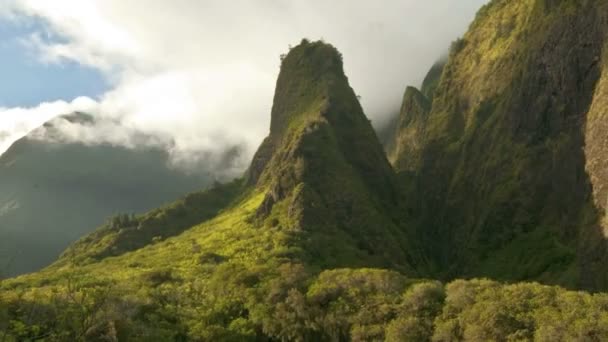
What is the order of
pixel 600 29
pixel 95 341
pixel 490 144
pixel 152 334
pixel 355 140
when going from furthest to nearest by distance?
pixel 355 140 → pixel 490 144 → pixel 600 29 → pixel 152 334 → pixel 95 341

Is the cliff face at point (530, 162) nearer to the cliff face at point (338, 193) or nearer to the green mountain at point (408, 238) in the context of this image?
the green mountain at point (408, 238)

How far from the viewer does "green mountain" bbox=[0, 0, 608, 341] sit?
246 ft

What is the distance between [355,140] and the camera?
174875 millimetres

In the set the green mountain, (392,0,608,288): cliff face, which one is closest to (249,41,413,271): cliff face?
the green mountain

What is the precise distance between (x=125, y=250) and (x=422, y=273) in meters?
90.0

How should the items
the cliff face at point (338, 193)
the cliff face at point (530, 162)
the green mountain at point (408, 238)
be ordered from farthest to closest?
the cliff face at point (338, 193) < the cliff face at point (530, 162) < the green mountain at point (408, 238)

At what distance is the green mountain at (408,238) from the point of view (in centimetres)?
7512

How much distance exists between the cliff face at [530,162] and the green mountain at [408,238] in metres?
0.46

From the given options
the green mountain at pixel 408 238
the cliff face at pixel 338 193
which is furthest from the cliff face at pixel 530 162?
the cliff face at pixel 338 193

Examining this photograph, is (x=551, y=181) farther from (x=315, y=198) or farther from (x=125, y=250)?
(x=125, y=250)

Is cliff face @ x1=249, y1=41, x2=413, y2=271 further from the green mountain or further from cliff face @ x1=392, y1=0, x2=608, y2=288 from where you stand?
cliff face @ x1=392, y1=0, x2=608, y2=288

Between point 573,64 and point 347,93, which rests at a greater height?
point 347,93

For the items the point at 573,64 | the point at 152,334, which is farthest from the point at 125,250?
the point at 573,64

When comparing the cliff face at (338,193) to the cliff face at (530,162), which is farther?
the cliff face at (338,193)
